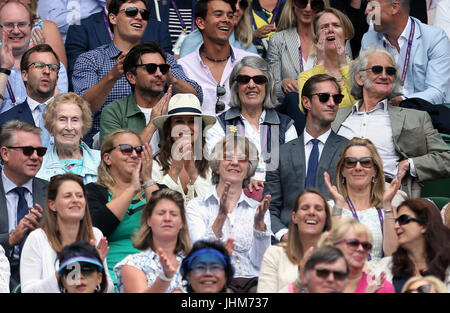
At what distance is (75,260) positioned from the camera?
6742mm

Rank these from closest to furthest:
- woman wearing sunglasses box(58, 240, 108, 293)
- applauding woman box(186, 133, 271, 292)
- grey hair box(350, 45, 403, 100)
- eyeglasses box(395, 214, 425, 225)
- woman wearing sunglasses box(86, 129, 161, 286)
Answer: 1. woman wearing sunglasses box(58, 240, 108, 293)
2. eyeglasses box(395, 214, 425, 225)
3. applauding woman box(186, 133, 271, 292)
4. woman wearing sunglasses box(86, 129, 161, 286)
5. grey hair box(350, 45, 403, 100)

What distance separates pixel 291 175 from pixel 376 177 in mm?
760

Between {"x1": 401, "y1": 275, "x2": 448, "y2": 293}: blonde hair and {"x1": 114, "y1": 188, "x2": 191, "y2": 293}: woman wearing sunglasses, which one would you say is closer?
{"x1": 401, "y1": 275, "x2": 448, "y2": 293}: blonde hair

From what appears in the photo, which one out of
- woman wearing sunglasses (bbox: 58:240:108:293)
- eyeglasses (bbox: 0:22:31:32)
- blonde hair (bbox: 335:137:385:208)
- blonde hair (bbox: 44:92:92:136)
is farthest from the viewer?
eyeglasses (bbox: 0:22:31:32)

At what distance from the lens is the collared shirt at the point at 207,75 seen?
33.1 ft

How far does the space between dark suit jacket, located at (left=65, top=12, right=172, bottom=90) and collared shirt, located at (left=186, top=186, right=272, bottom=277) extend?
288 cm

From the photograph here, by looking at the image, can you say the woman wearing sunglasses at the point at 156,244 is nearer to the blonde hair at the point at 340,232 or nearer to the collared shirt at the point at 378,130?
the blonde hair at the point at 340,232

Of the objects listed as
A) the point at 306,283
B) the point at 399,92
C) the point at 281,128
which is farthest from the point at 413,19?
the point at 306,283

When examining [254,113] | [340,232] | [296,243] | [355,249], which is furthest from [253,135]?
[355,249]

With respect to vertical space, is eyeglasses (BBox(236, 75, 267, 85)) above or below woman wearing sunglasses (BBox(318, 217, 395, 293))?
above

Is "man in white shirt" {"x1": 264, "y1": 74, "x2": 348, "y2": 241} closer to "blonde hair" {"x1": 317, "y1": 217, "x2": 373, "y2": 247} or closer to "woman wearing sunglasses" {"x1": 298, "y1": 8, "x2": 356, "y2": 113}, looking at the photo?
"woman wearing sunglasses" {"x1": 298, "y1": 8, "x2": 356, "y2": 113}

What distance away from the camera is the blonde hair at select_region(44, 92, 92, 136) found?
8.85 m

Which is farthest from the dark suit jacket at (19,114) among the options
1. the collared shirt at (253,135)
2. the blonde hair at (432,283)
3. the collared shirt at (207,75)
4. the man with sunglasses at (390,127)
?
the blonde hair at (432,283)

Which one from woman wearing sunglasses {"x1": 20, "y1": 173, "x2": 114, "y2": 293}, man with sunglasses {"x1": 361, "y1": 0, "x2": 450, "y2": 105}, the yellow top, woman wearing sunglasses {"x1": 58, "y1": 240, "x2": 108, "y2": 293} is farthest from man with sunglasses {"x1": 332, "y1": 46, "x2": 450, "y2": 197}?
woman wearing sunglasses {"x1": 58, "y1": 240, "x2": 108, "y2": 293}
